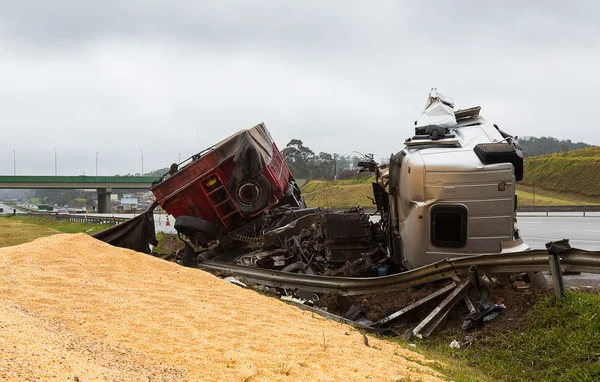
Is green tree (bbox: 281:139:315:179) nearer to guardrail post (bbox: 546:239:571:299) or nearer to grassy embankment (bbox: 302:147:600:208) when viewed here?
grassy embankment (bbox: 302:147:600:208)

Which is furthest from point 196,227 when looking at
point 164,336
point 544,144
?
point 544,144

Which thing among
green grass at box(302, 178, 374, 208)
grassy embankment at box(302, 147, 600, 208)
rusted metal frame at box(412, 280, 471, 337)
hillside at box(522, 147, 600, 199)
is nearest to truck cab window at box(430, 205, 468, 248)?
rusted metal frame at box(412, 280, 471, 337)

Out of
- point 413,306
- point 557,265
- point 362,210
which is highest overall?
point 362,210

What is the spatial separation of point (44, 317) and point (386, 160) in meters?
7.33

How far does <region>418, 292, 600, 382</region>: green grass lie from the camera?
4.69 m

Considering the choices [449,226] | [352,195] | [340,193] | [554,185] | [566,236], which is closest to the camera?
[449,226]

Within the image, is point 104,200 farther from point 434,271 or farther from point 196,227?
point 434,271

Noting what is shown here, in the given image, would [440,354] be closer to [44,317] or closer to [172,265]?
[44,317]

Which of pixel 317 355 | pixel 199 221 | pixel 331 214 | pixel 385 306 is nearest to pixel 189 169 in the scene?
pixel 199 221

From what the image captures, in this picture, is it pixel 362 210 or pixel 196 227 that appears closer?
pixel 362 210

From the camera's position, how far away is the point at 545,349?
512 centimetres

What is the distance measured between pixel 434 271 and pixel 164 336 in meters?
3.74

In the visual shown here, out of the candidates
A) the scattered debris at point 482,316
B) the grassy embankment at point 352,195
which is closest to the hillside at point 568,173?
the grassy embankment at point 352,195

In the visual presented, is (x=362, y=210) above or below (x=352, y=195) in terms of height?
above
